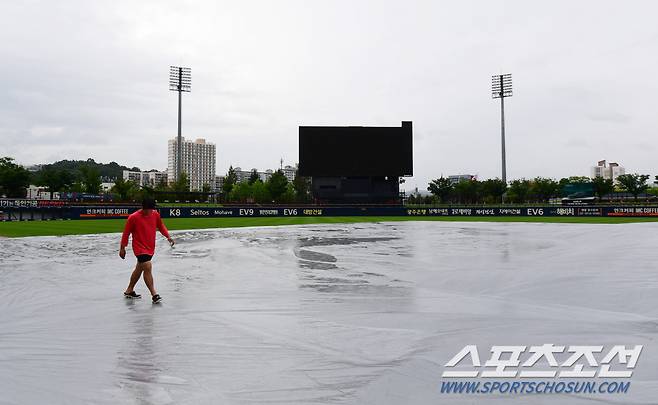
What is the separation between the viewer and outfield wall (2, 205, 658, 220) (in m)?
46.7

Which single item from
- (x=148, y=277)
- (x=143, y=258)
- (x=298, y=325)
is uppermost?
(x=143, y=258)

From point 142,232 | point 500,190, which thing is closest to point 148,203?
point 142,232

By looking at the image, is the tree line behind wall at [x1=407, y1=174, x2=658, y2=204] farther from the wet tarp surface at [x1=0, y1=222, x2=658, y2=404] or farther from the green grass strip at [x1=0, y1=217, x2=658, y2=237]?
the wet tarp surface at [x1=0, y1=222, x2=658, y2=404]

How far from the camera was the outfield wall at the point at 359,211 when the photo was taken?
4666 cm

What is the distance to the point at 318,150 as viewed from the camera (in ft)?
218

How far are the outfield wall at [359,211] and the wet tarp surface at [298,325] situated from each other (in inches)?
1437

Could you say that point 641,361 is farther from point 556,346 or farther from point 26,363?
point 26,363

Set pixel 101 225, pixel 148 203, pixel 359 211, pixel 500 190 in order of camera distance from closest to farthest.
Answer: pixel 148 203 < pixel 101 225 < pixel 359 211 < pixel 500 190

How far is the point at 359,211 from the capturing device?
58781 mm

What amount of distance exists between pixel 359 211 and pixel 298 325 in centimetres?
5261

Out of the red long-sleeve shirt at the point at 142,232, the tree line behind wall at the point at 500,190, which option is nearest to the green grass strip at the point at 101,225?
the red long-sleeve shirt at the point at 142,232

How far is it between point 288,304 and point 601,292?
5.83 metres

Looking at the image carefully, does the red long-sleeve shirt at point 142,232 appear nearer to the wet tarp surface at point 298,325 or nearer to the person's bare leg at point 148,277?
the person's bare leg at point 148,277

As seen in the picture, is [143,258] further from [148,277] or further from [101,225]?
[101,225]
